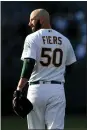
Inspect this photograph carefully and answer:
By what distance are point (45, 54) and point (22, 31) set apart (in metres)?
8.70

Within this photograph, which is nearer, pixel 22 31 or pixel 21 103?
pixel 21 103

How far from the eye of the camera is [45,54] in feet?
18.9

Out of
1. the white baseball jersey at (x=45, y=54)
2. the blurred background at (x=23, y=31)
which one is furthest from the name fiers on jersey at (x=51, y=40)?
the blurred background at (x=23, y=31)

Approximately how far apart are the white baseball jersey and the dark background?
8346 mm

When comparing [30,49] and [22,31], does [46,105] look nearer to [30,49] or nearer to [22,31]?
[30,49]

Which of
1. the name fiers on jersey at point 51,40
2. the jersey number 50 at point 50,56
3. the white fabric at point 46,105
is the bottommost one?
the white fabric at point 46,105

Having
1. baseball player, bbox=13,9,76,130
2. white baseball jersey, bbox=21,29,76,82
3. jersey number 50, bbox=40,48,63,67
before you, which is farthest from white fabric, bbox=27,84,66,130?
jersey number 50, bbox=40,48,63,67

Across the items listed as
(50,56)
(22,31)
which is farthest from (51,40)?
(22,31)

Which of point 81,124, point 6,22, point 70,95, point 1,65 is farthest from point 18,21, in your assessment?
point 81,124

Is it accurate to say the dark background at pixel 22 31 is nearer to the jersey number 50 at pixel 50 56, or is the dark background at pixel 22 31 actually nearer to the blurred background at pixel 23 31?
the blurred background at pixel 23 31

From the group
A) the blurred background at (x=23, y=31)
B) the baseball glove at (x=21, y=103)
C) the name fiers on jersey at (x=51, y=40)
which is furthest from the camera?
the blurred background at (x=23, y=31)

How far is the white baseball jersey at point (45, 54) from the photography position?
18.9 ft

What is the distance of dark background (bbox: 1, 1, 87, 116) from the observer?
1441cm

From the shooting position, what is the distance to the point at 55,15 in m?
14.5
